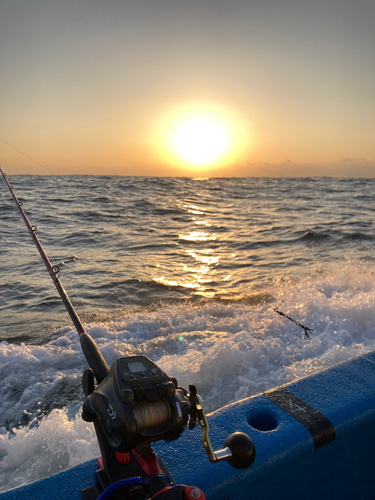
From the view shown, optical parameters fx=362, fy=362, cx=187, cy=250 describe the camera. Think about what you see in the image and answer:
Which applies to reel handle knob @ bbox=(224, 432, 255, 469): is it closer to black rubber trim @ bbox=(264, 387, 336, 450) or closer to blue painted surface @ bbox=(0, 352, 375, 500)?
blue painted surface @ bbox=(0, 352, 375, 500)

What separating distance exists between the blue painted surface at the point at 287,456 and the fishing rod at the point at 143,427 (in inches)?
10.7

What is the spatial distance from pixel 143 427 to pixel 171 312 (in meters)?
4.23

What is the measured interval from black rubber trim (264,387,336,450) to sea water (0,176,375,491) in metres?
1.29

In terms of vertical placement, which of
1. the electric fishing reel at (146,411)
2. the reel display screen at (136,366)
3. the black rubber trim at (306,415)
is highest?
the reel display screen at (136,366)

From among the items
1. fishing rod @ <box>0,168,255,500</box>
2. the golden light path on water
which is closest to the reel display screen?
fishing rod @ <box>0,168,255,500</box>

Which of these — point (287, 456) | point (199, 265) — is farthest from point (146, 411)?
point (199, 265)

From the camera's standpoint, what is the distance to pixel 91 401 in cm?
113

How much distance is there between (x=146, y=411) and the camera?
98cm

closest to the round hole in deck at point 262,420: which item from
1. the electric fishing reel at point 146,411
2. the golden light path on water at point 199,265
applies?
the electric fishing reel at point 146,411

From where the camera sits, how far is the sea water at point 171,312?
10.1ft

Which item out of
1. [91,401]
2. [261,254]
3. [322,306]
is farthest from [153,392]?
[261,254]

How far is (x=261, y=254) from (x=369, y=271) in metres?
2.74

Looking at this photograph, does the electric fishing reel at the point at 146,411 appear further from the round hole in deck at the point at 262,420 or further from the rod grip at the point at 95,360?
the round hole in deck at the point at 262,420

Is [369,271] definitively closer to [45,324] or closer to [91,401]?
[45,324]
